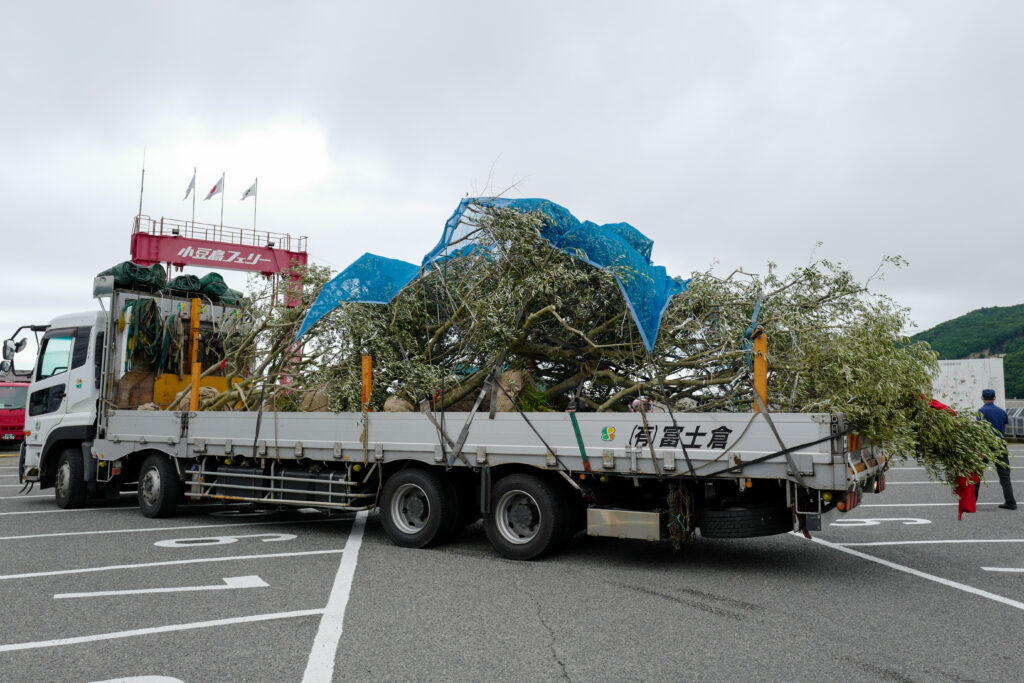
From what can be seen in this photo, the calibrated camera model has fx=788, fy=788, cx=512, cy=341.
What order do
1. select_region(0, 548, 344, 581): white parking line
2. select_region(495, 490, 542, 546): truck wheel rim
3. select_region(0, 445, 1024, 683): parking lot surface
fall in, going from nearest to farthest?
select_region(0, 445, 1024, 683): parking lot surface
select_region(0, 548, 344, 581): white parking line
select_region(495, 490, 542, 546): truck wheel rim

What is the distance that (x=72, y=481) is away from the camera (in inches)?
428

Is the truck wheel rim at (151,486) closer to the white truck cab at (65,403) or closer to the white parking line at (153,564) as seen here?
the white truck cab at (65,403)

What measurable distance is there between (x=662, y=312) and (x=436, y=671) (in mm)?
4232

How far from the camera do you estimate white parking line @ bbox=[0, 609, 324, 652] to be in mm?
4711

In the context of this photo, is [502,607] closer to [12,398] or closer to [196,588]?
[196,588]

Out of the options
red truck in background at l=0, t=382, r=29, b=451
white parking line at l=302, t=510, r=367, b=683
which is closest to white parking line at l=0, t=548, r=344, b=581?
Answer: white parking line at l=302, t=510, r=367, b=683

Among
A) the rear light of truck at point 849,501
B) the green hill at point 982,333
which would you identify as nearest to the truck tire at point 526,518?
the rear light of truck at point 849,501

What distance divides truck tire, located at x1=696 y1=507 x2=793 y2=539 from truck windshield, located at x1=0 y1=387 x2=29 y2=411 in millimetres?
22402

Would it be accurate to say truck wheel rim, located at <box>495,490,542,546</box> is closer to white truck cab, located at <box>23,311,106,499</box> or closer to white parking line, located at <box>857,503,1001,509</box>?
white parking line, located at <box>857,503,1001,509</box>

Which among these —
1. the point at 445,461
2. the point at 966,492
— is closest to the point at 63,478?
the point at 445,461

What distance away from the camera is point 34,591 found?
607cm

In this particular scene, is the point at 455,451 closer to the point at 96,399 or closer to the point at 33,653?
the point at 33,653

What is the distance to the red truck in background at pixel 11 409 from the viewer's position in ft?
74.3

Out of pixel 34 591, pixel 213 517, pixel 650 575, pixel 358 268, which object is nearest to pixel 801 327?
pixel 650 575
